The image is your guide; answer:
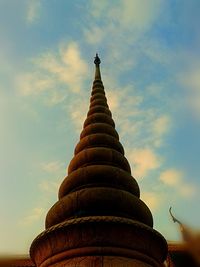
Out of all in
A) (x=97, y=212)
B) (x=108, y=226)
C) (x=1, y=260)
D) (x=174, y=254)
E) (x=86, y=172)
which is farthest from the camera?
(x=174, y=254)

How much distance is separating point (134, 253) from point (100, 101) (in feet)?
20.5

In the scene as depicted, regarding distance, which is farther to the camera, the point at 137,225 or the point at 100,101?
the point at 100,101

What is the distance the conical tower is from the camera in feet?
28.7

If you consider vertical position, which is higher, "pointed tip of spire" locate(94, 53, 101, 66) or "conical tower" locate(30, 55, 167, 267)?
"pointed tip of spire" locate(94, 53, 101, 66)

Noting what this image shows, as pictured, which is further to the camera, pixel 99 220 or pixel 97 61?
pixel 97 61

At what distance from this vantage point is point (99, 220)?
8.82 metres

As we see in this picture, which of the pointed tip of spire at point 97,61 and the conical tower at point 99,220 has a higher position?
the pointed tip of spire at point 97,61

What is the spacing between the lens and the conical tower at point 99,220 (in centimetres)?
874

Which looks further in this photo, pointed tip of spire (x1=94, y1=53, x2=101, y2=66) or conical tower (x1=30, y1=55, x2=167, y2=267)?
pointed tip of spire (x1=94, y1=53, x2=101, y2=66)

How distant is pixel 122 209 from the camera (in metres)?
9.66

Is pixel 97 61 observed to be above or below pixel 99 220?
above

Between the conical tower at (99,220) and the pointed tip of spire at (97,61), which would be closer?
the conical tower at (99,220)

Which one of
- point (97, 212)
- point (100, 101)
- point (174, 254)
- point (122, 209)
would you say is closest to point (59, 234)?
point (97, 212)

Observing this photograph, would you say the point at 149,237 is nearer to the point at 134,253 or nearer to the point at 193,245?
the point at 134,253
